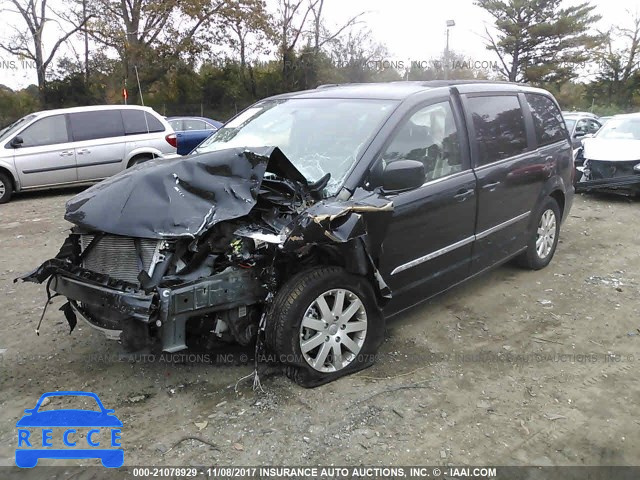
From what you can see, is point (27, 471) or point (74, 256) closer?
point (27, 471)

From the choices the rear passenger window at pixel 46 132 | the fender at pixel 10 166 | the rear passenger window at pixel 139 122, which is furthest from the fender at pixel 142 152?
the fender at pixel 10 166

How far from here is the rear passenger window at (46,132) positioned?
958cm

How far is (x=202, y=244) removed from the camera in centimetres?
297

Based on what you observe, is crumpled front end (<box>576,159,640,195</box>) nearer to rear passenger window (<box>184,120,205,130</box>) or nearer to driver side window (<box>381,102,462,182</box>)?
driver side window (<box>381,102,462,182</box>)

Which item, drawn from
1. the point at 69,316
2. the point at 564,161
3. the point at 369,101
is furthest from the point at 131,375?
the point at 564,161

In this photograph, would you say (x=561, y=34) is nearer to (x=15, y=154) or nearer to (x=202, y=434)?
(x=15, y=154)

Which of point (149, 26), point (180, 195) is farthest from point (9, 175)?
point (149, 26)

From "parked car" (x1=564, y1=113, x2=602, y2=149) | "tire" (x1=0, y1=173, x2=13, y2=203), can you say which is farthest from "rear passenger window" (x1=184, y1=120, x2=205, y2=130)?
"parked car" (x1=564, y1=113, x2=602, y2=149)

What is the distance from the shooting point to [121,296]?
111 inches

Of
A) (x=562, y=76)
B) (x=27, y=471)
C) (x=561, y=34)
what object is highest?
(x=561, y=34)

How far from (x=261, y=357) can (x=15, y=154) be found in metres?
8.29

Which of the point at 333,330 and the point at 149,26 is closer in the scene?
the point at 333,330

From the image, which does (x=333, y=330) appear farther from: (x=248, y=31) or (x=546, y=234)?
(x=248, y=31)

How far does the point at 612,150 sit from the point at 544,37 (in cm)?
3266
